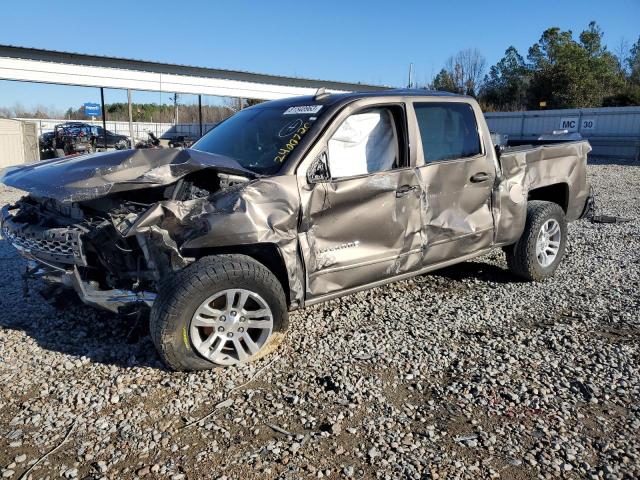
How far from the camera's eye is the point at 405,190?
3957 millimetres

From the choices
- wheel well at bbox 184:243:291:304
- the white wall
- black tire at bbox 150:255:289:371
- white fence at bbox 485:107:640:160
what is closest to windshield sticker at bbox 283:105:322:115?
wheel well at bbox 184:243:291:304

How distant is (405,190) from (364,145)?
486 millimetres

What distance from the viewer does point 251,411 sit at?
2.89 m

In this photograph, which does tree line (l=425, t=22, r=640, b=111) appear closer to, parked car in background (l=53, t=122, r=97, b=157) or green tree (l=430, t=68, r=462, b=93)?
green tree (l=430, t=68, r=462, b=93)


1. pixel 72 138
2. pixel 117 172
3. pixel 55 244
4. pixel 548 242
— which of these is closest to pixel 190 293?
pixel 117 172

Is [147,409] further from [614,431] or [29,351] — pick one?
[614,431]

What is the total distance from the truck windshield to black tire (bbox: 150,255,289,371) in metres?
0.74

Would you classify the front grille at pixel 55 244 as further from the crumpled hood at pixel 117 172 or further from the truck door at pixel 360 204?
the truck door at pixel 360 204

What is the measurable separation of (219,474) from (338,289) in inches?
65.2

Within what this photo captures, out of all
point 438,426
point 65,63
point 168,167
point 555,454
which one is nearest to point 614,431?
point 555,454

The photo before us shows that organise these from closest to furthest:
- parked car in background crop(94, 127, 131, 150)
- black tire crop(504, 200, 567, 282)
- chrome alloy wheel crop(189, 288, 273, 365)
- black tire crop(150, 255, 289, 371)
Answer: black tire crop(150, 255, 289, 371)
chrome alloy wheel crop(189, 288, 273, 365)
black tire crop(504, 200, 567, 282)
parked car in background crop(94, 127, 131, 150)

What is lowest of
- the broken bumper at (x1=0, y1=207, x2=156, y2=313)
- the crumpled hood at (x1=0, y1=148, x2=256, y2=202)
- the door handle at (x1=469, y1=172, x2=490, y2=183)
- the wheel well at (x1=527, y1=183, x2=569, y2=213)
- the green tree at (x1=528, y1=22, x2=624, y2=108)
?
the broken bumper at (x1=0, y1=207, x2=156, y2=313)

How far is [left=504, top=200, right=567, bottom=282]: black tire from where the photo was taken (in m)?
5.01

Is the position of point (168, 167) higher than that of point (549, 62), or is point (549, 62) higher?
point (549, 62)
